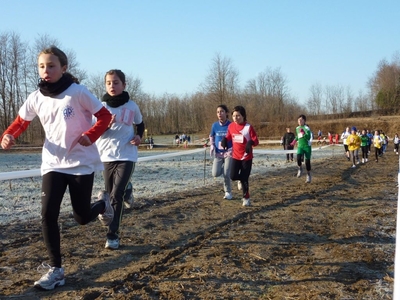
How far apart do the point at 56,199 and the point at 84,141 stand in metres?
0.59

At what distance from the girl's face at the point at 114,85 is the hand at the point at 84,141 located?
1.69m

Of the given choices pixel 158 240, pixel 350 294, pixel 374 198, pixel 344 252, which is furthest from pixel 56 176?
pixel 374 198

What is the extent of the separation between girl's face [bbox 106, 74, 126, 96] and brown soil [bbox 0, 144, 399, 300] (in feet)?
6.14

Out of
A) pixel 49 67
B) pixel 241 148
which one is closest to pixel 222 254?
pixel 49 67

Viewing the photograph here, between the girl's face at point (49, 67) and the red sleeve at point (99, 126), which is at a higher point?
the girl's face at point (49, 67)

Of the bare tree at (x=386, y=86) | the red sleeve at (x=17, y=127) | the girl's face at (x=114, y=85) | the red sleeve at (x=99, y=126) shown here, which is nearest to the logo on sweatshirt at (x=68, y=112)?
the red sleeve at (x=99, y=126)

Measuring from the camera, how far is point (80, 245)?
17.5 ft

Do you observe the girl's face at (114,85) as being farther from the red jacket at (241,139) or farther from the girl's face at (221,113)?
the girl's face at (221,113)

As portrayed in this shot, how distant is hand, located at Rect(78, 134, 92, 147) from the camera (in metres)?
3.83

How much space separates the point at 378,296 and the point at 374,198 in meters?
5.98

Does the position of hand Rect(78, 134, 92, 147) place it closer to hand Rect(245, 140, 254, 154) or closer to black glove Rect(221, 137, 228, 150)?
hand Rect(245, 140, 254, 154)

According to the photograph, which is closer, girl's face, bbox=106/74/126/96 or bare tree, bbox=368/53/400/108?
girl's face, bbox=106/74/126/96

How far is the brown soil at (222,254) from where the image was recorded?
379 cm

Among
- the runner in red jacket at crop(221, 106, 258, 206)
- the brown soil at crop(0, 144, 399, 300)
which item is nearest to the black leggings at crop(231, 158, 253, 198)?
the runner in red jacket at crop(221, 106, 258, 206)
